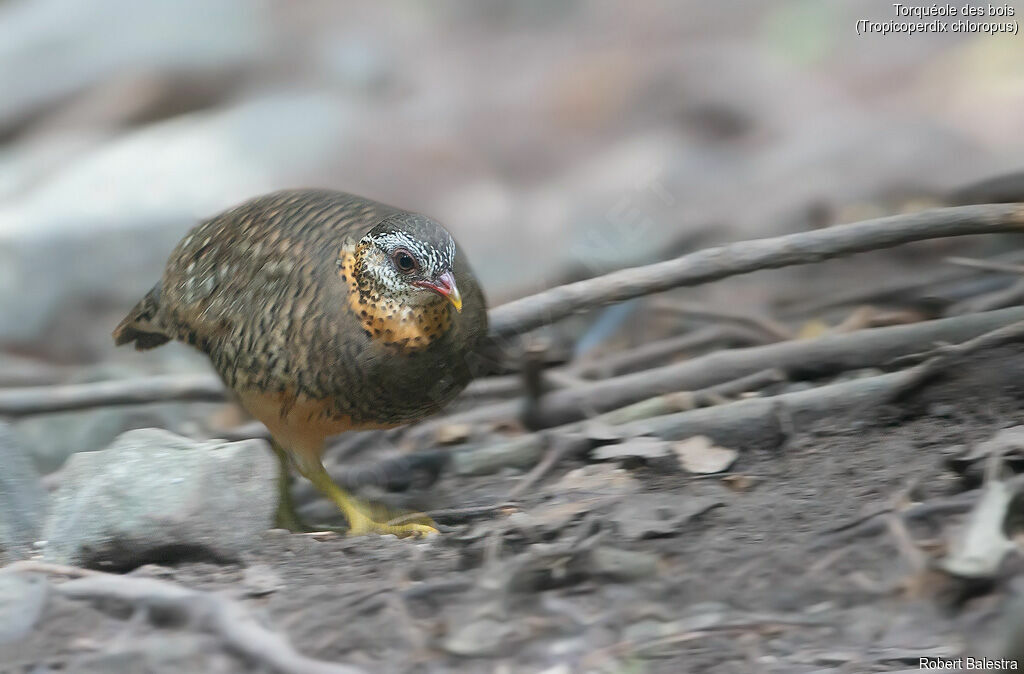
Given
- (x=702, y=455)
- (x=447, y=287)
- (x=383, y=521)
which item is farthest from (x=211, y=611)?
(x=702, y=455)

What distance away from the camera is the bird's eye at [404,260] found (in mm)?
3170

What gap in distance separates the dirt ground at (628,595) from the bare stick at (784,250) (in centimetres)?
61

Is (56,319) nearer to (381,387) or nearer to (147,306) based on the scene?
(147,306)

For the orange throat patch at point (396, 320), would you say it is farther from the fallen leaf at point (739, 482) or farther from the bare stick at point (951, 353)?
the bare stick at point (951, 353)

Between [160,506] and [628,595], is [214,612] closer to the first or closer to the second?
[160,506]

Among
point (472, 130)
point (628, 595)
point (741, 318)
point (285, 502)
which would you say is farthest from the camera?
point (472, 130)

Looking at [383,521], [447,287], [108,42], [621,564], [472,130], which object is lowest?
[383,521]

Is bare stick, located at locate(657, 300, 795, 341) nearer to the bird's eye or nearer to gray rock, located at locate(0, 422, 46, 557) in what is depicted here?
the bird's eye

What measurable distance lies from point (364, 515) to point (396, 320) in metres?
0.70

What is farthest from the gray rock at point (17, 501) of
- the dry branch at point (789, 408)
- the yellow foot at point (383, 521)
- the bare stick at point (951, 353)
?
the bare stick at point (951, 353)

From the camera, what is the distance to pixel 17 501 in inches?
128

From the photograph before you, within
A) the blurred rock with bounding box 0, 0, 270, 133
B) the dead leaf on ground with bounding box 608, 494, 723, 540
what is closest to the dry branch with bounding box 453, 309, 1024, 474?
the dead leaf on ground with bounding box 608, 494, 723, 540

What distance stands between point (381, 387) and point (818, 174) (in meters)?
3.00

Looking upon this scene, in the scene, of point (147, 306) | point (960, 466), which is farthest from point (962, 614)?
point (147, 306)
